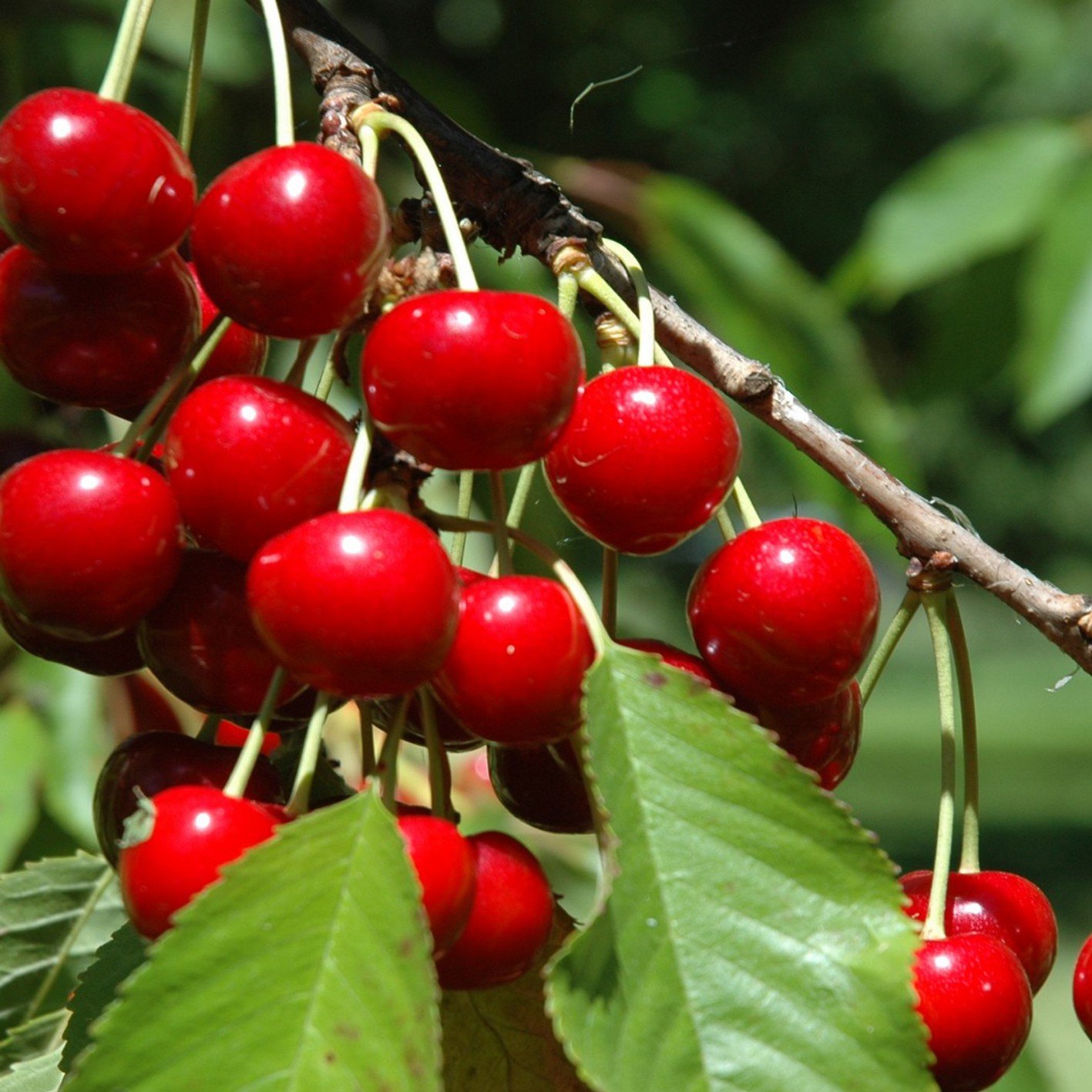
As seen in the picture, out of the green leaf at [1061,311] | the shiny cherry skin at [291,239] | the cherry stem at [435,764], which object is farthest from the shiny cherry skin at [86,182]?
the green leaf at [1061,311]

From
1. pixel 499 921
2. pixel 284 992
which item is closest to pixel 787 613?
pixel 499 921

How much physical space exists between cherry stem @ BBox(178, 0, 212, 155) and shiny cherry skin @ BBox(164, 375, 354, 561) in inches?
9.1

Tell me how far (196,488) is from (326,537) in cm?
9

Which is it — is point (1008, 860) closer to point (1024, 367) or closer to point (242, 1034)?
point (1024, 367)

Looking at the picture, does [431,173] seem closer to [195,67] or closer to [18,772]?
[195,67]

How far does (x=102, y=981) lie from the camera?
0.75 meters

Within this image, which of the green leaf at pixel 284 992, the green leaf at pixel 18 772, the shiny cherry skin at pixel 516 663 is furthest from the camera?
the green leaf at pixel 18 772

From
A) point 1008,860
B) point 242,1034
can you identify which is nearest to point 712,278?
point 242,1034

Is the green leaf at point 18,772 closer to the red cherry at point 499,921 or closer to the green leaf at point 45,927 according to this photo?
the green leaf at point 45,927

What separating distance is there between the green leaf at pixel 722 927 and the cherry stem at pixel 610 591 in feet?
0.32

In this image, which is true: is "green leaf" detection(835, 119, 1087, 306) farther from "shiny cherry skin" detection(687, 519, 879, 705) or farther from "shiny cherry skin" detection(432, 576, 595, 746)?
"shiny cherry skin" detection(432, 576, 595, 746)

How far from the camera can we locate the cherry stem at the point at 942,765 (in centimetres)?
74

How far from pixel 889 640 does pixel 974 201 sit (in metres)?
1.29

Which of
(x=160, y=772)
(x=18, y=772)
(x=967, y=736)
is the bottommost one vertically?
(x=18, y=772)
